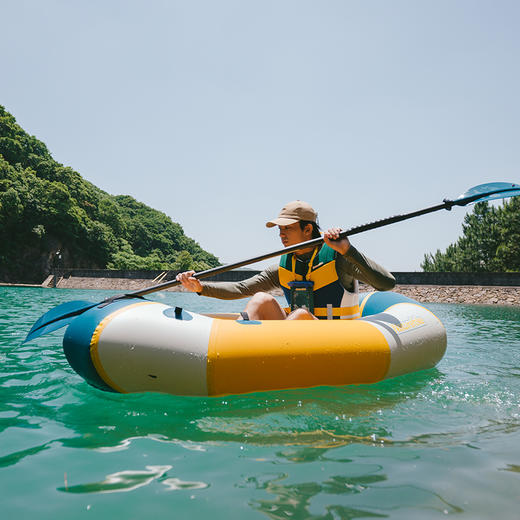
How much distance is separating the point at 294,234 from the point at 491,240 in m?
29.3

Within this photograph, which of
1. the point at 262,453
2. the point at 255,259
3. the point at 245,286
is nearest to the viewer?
the point at 262,453

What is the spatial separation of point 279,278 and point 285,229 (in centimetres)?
49

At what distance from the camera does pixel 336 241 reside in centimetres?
291

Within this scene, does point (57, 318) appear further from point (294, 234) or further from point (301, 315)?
point (294, 234)

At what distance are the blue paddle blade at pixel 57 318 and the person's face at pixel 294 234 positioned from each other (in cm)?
152

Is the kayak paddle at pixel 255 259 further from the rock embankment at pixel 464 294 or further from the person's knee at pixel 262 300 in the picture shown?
the rock embankment at pixel 464 294

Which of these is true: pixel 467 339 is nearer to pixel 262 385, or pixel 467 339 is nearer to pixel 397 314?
pixel 397 314

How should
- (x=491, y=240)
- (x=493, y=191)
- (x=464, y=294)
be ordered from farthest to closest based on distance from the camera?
(x=491, y=240) < (x=464, y=294) < (x=493, y=191)

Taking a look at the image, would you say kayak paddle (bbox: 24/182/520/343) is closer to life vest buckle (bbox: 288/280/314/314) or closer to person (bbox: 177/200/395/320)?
person (bbox: 177/200/395/320)

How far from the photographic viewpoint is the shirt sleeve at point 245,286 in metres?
3.41

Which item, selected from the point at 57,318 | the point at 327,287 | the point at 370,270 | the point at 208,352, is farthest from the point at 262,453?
the point at 57,318

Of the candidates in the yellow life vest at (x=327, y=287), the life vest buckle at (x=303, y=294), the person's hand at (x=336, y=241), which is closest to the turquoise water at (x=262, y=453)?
the yellow life vest at (x=327, y=287)

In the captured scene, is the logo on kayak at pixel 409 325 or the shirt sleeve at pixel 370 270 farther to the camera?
the logo on kayak at pixel 409 325

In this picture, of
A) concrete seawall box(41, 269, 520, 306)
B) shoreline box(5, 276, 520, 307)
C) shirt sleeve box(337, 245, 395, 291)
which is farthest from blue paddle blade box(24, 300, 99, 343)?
concrete seawall box(41, 269, 520, 306)
